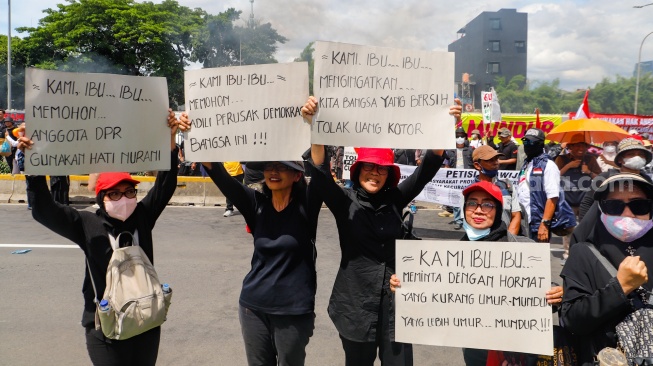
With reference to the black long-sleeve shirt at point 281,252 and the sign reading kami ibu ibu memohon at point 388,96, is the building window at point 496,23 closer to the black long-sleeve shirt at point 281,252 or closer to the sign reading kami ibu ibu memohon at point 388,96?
the sign reading kami ibu ibu memohon at point 388,96

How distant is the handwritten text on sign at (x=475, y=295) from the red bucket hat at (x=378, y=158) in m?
0.47

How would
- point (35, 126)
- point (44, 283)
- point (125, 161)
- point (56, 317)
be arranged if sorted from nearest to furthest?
point (35, 126)
point (125, 161)
point (56, 317)
point (44, 283)

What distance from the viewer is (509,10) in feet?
227

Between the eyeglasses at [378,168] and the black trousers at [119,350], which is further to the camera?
the eyeglasses at [378,168]

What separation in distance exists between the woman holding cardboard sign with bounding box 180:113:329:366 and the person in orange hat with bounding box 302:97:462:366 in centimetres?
15

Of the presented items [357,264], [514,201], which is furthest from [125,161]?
[514,201]

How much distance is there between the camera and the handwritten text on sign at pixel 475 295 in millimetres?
2469

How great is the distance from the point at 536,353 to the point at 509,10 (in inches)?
2939

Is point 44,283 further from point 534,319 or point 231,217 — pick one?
point 534,319

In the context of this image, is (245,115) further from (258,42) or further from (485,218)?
(258,42)

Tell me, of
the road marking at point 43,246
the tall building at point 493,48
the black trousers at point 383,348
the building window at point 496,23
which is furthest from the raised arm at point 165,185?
the building window at point 496,23

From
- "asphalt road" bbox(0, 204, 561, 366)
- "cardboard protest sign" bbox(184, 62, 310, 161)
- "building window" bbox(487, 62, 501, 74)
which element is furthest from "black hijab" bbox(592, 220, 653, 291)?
"building window" bbox(487, 62, 501, 74)

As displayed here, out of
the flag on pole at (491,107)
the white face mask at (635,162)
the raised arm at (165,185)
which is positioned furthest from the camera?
the flag on pole at (491,107)

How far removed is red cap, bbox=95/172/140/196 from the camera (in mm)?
2738
